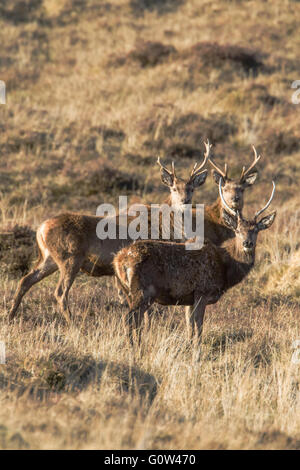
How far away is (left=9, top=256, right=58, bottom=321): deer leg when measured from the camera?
948cm

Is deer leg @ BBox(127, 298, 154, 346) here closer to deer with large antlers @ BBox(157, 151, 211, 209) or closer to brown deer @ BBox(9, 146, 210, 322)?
brown deer @ BBox(9, 146, 210, 322)

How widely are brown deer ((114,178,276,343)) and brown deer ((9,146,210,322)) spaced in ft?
4.37

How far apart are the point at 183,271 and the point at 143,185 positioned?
945 cm

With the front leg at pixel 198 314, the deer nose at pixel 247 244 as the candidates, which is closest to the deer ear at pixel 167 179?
the deer nose at pixel 247 244

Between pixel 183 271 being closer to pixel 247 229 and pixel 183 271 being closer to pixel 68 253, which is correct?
pixel 247 229

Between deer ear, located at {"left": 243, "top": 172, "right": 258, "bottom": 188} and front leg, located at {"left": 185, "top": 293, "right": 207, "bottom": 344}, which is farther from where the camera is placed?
deer ear, located at {"left": 243, "top": 172, "right": 258, "bottom": 188}

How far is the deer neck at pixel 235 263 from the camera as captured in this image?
8904 millimetres

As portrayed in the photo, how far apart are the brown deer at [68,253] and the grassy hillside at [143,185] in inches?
15.5

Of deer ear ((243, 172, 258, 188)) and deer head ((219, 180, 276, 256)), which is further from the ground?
deer ear ((243, 172, 258, 188))

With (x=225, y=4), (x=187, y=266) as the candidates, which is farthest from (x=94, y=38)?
(x=187, y=266)

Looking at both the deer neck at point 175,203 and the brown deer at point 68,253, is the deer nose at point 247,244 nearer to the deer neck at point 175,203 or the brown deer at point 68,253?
the brown deer at point 68,253

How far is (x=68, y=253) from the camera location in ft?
31.3

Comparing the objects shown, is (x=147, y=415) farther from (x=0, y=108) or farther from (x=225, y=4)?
(x=225, y=4)

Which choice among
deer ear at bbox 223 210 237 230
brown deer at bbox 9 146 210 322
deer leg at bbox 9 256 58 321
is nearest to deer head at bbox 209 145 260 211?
deer ear at bbox 223 210 237 230
